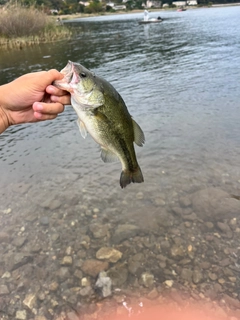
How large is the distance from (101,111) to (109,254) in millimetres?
2887

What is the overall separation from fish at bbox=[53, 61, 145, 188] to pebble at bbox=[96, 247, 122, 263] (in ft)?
7.09

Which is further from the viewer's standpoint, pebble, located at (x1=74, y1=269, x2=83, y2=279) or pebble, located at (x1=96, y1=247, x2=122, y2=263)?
pebble, located at (x1=96, y1=247, x2=122, y2=263)

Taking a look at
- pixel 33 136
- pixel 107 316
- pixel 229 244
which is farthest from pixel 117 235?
pixel 33 136

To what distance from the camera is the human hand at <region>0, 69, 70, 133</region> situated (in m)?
3.14

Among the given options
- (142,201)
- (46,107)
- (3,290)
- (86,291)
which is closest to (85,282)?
(86,291)

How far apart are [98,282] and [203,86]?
10.7 metres

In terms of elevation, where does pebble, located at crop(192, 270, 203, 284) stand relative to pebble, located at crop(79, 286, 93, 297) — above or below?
above

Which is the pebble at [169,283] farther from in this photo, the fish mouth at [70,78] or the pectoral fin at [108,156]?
the fish mouth at [70,78]

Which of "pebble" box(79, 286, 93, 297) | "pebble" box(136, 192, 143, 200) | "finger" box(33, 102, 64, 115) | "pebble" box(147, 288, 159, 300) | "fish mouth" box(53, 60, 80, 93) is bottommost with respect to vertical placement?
"pebble" box(147, 288, 159, 300)

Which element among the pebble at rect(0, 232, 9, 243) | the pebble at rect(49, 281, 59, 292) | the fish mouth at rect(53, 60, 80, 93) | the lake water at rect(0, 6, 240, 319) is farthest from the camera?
the pebble at rect(0, 232, 9, 243)

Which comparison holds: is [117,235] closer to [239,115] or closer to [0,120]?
[0,120]

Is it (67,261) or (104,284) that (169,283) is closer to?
(104,284)

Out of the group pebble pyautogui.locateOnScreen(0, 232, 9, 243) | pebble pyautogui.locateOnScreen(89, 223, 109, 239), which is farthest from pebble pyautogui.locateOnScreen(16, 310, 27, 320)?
pebble pyautogui.locateOnScreen(89, 223, 109, 239)

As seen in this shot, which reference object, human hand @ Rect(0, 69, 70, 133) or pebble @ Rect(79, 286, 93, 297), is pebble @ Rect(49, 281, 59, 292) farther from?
human hand @ Rect(0, 69, 70, 133)
